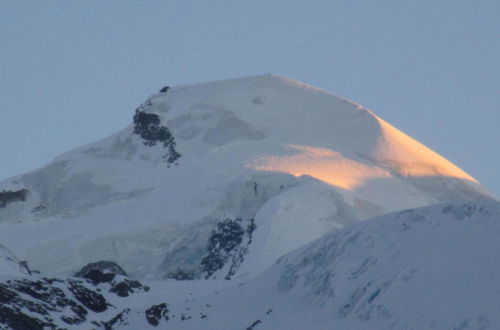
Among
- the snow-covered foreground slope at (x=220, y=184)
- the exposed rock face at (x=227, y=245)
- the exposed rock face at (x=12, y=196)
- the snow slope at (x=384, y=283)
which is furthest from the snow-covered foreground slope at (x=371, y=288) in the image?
the exposed rock face at (x=12, y=196)

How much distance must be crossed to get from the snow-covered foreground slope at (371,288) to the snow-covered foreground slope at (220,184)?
4062cm

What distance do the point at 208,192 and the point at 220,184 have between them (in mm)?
1312

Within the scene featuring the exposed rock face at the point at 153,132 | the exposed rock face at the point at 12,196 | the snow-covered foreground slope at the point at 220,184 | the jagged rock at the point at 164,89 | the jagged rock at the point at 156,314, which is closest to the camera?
the jagged rock at the point at 156,314

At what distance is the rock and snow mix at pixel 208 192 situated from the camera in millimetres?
101438

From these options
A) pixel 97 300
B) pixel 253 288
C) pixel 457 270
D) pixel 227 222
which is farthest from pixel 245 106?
pixel 457 270

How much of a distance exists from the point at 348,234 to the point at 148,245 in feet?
204

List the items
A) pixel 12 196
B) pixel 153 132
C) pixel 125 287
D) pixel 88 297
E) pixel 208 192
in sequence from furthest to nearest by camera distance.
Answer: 1. pixel 153 132
2. pixel 12 196
3. pixel 208 192
4. pixel 125 287
5. pixel 88 297

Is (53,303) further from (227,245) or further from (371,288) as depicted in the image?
(227,245)

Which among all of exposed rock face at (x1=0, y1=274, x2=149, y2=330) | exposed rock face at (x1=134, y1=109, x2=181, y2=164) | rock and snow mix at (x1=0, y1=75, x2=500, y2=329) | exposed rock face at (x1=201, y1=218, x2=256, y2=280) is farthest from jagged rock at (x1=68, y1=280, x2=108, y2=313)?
exposed rock face at (x1=134, y1=109, x2=181, y2=164)

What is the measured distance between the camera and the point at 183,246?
114 meters

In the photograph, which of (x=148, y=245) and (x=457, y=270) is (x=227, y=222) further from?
(x=457, y=270)

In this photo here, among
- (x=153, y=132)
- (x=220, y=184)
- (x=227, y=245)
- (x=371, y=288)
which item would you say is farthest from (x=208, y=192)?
(x=371, y=288)

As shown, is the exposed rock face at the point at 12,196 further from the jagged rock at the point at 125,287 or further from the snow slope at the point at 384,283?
the snow slope at the point at 384,283

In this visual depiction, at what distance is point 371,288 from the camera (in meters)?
46.8
